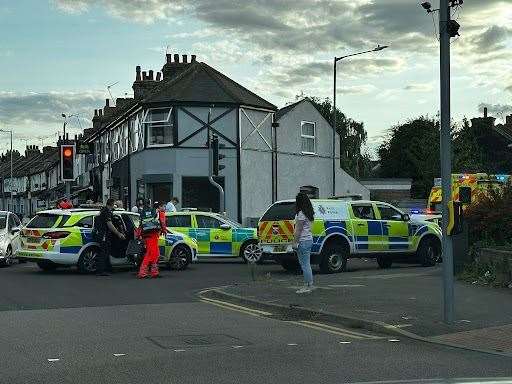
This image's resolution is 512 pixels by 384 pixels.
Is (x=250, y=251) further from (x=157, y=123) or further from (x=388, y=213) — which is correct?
(x=157, y=123)

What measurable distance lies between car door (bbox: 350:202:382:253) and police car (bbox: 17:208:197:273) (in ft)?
18.2

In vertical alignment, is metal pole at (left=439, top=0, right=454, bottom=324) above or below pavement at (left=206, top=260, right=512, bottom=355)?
above

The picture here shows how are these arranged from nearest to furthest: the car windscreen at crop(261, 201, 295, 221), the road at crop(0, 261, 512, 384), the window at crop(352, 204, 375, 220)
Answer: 1. the road at crop(0, 261, 512, 384)
2. the car windscreen at crop(261, 201, 295, 221)
3. the window at crop(352, 204, 375, 220)

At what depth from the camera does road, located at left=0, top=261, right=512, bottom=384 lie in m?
7.41

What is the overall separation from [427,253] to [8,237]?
11.7 metres

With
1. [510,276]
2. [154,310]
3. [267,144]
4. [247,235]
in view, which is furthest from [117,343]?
[267,144]

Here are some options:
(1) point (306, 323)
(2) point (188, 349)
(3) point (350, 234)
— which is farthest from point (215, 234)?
(2) point (188, 349)

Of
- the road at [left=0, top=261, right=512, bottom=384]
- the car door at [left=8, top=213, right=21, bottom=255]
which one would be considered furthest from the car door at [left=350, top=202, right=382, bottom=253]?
the car door at [left=8, top=213, right=21, bottom=255]

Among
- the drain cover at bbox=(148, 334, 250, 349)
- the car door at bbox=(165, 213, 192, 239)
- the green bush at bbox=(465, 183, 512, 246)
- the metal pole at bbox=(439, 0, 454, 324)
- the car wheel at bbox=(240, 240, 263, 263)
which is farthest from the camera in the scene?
the car wheel at bbox=(240, 240, 263, 263)

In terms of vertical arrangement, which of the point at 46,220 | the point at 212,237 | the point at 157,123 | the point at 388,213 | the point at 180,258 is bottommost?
the point at 180,258

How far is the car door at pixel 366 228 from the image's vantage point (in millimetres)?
19453

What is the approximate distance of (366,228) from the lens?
1967 cm

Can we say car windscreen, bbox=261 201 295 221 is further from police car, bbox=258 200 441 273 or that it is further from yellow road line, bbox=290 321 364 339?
yellow road line, bbox=290 321 364 339

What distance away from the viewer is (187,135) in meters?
35.7
